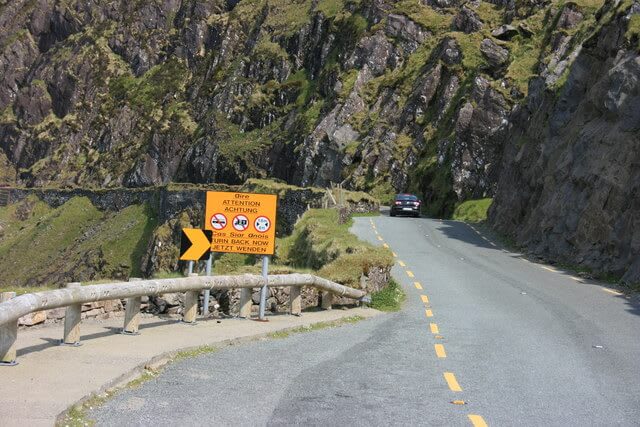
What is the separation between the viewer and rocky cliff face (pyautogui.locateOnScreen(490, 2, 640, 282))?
2197 cm

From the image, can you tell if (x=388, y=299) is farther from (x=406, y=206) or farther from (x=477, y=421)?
(x=406, y=206)

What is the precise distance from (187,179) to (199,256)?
90782 mm

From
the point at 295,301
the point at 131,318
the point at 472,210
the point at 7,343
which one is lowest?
the point at 295,301

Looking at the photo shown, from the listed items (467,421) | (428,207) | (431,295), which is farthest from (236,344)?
(428,207)

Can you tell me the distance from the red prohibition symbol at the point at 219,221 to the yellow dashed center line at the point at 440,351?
15.5 ft

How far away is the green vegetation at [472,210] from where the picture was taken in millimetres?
48188

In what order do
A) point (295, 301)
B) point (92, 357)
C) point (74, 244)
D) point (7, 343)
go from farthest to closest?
point (74, 244)
point (295, 301)
point (92, 357)
point (7, 343)

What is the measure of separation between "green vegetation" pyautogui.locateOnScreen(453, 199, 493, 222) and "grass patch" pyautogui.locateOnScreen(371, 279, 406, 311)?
31420mm

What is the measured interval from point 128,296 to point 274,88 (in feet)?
329

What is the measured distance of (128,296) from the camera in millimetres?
9828

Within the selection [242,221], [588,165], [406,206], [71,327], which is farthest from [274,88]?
[71,327]

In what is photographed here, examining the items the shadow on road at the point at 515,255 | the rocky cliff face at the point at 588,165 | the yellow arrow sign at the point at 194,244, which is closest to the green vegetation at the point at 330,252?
the yellow arrow sign at the point at 194,244

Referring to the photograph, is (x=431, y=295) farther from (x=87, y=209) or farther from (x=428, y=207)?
(x=87, y=209)

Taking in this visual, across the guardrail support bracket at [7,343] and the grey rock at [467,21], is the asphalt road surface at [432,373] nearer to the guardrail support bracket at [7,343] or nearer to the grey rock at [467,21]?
the guardrail support bracket at [7,343]
